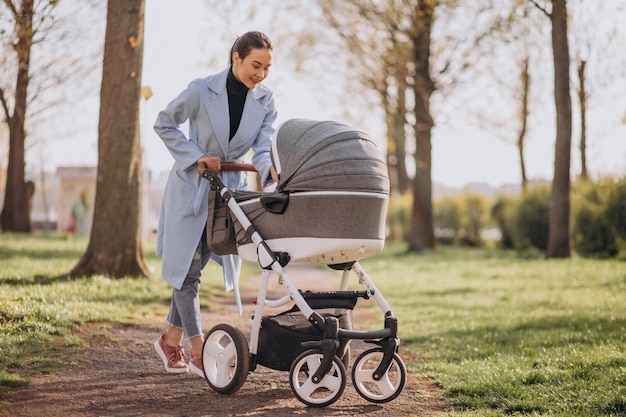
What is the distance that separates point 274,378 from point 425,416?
3.99 feet

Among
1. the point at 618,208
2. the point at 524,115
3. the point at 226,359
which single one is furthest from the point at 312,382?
the point at 524,115

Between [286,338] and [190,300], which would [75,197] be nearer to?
[190,300]

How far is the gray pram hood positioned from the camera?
4094mm

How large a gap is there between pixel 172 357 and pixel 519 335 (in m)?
3.65

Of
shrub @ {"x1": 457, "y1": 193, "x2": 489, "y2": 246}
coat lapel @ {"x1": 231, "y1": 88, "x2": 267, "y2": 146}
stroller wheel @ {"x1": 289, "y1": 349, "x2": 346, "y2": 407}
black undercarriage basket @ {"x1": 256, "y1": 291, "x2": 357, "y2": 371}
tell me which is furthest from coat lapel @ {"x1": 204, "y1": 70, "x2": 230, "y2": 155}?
shrub @ {"x1": 457, "y1": 193, "x2": 489, "y2": 246}

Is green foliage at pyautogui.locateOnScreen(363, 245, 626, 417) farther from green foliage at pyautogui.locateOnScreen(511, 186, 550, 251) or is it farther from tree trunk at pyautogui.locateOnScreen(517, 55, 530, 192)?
tree trunk at pyautogui.locateOnScreen(517, 55, 530, 192)

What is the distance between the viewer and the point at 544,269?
1483 centimetres

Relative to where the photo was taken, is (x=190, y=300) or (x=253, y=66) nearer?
(x=253, y=66)

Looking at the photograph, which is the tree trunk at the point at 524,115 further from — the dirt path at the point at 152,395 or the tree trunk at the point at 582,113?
the dirt path at the point at 152,395

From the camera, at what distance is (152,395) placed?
4402mm

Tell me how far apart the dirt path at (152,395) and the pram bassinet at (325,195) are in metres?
0.90

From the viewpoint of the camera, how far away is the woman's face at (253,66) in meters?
4.55

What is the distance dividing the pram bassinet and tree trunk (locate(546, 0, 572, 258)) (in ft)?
46.1

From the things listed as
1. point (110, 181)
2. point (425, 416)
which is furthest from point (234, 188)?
point (110, 181)
